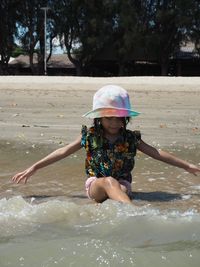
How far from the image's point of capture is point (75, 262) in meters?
2.97

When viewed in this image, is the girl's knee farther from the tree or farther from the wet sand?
the tree

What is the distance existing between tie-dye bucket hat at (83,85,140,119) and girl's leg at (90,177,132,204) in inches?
20.4

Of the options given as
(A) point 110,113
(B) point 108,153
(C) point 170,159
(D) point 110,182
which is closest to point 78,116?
(B) point 108,153

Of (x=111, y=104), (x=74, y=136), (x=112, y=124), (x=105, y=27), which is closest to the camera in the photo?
(x=111, y=104)

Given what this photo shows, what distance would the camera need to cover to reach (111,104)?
4422mm

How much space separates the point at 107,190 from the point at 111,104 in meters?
0.69

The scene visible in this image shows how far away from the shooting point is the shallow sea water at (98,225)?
303cm

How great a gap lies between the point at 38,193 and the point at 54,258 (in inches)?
88.4

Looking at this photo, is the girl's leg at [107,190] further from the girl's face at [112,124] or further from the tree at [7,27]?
the tree at [7,27]

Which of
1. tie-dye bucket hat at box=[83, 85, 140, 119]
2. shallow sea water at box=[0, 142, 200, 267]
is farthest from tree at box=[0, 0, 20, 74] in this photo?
tie-dye bucket hat at box=[83, 85, 140, 119]

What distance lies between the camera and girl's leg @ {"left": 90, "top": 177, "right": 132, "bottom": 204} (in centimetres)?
417

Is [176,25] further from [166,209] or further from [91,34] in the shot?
[166,209]

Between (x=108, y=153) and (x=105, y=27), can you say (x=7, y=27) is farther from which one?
(x=108, y=153)

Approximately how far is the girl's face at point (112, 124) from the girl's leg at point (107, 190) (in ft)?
1.42
